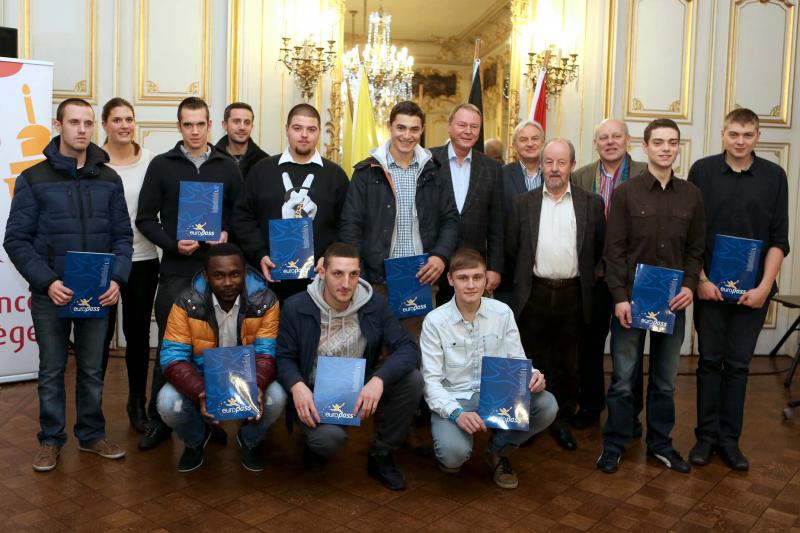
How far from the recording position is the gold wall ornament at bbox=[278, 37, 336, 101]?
5199 mm

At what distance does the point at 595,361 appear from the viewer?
3945 millimetres

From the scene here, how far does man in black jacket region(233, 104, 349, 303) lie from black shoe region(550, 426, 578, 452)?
1.42 meters

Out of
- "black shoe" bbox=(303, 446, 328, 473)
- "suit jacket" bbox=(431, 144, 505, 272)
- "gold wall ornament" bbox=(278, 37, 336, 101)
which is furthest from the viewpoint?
"gold wall ornament" bbox=(278, 37, 336, 101)

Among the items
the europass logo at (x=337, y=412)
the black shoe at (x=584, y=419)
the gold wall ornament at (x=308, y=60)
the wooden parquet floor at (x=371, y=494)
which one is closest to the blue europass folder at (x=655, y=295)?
the wooden parquet floor at (x=371, y=494)

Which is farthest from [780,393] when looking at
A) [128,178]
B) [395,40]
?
[395,40]

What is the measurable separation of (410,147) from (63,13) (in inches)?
128

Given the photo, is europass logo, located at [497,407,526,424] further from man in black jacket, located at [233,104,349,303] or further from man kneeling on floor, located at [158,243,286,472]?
man in black jacket, located at [233,104,349,303]

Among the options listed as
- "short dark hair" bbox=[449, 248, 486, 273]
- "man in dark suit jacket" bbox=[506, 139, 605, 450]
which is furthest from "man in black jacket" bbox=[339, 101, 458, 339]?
"man in dark suit jacket" bbox=[506, 139, 605, 450]

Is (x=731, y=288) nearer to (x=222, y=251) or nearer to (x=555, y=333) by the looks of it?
(x=555, y=333)

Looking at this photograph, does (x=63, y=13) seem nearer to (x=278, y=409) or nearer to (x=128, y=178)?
(x=128, y=178)

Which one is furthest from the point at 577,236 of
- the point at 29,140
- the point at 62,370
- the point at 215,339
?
the point at 29,140

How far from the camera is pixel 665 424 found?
332 centimetres

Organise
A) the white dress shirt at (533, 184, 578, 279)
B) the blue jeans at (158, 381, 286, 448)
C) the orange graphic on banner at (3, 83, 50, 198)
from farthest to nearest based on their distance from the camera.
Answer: the orange graphic on banner at (3, 83, 50, 198)
the white dress shirt at (533, 184, 578, 279)
the blue jeans at (158, 381, 286, 448)

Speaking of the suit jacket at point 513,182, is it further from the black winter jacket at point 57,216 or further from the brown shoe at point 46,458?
the brown shoe at point 46,458
